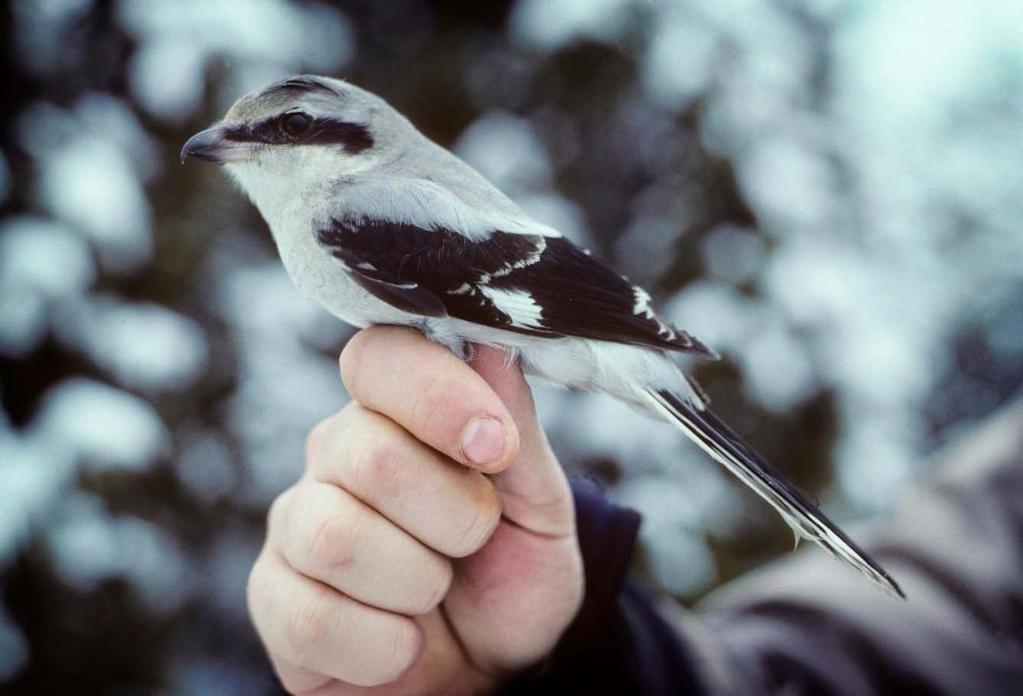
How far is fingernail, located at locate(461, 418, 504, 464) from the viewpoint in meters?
1.11

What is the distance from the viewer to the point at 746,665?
1.94 metres

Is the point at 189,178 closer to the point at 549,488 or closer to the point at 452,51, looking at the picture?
the point at 452,51

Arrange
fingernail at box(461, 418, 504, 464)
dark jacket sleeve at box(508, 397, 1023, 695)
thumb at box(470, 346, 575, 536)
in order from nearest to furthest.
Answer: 1. fingernail at box(461, 418, 504, 464)
2. thumb at box(470, 346, 575, 536)
3. dark jacket sleeve at box(508, 397, 1023, 695)

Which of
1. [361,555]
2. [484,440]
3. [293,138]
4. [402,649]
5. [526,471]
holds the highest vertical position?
[293,138]

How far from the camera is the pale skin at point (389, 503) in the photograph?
1.12m

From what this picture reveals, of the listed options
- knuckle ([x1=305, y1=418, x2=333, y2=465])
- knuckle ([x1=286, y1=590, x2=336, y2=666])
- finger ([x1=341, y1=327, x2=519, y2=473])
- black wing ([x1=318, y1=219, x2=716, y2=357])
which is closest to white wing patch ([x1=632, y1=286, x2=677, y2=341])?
black wing ([x1=318, y1=219, x2=716, y2=357])

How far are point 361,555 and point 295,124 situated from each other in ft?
2.40

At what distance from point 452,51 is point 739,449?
1.79m

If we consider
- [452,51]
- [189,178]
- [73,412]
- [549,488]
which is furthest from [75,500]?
[452,51]

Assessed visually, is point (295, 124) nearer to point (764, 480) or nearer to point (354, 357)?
point (354, 357)

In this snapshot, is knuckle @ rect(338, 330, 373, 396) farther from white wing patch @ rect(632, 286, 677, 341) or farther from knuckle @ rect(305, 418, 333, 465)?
white wing patch @ rect(632, 286, 677, 341)

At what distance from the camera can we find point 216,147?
1.27 meters

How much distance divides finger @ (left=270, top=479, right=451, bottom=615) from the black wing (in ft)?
1.09

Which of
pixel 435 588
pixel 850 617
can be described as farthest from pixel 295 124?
pixel 850 617
